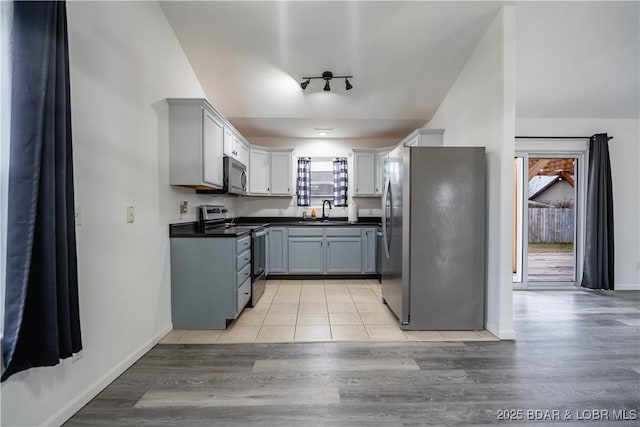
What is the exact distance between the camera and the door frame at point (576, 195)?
155 inches

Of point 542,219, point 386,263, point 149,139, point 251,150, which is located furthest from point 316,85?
point 542,219

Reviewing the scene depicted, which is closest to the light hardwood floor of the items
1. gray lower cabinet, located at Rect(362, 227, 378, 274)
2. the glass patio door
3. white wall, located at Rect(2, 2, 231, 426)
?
white wall, located at Rect(2, 2, 231, 426)

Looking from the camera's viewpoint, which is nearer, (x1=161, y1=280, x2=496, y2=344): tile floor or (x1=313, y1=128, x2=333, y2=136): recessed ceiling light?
(x1=161, y1=280, x2=496, y2=344): tile floor

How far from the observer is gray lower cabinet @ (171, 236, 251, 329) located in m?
2.59

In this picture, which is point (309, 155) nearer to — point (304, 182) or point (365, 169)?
point (304, 182)

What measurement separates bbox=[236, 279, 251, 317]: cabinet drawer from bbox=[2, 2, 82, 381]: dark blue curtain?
1.41m

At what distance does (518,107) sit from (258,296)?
413cm

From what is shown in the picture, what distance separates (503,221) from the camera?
2.36 m

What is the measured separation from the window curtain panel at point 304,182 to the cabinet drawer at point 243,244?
199cm

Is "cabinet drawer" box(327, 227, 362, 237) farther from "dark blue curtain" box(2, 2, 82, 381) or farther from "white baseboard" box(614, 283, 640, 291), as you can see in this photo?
"white baseboard" box(614, 283, 640, 291)

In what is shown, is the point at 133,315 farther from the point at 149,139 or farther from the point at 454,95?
the point at 454,95

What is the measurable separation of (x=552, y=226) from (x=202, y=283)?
15.5ft

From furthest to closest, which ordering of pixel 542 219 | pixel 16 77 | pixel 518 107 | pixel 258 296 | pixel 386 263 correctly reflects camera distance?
pixel 542 219 < pixel 518 107 < pixel 258 296 < pixel 386 263 < pixel 16 77


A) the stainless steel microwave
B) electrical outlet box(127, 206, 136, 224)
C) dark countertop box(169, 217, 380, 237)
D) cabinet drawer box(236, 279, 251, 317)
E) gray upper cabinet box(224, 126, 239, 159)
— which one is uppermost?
gray upper cabinet box(224, 126, 239, 159)
